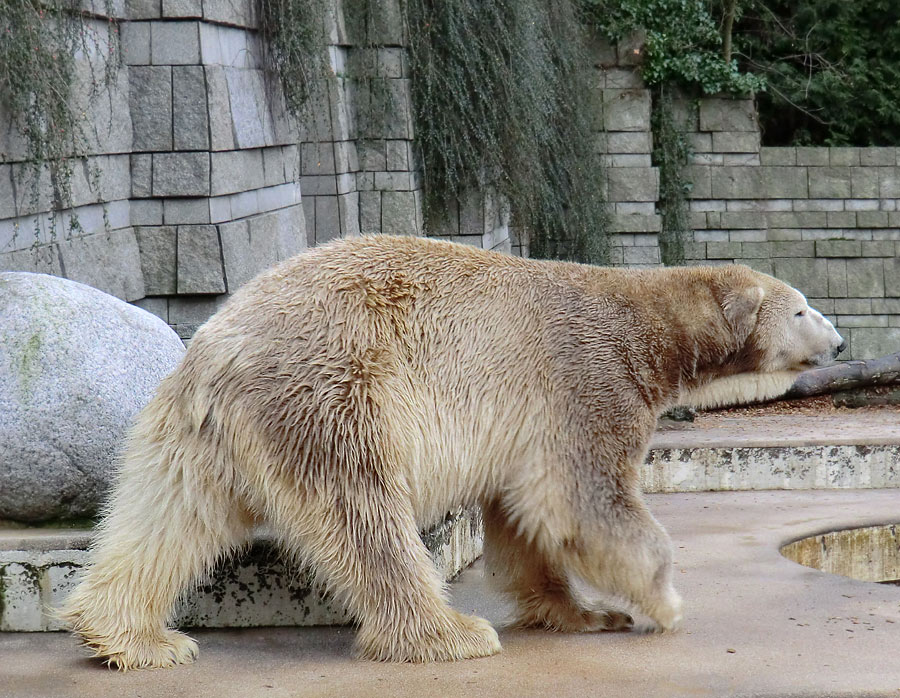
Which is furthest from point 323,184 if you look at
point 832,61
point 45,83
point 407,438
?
point 832,61

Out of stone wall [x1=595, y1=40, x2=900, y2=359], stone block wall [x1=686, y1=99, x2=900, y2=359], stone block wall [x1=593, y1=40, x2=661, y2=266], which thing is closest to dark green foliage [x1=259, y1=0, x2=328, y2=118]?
stone block wall [x1=593, y1=40, x2=661, y2=266]

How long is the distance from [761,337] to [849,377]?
6.41m

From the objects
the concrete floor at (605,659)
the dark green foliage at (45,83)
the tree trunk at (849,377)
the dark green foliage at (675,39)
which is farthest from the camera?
the dark green foliage at (675,39)

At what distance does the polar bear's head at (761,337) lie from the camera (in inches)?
155

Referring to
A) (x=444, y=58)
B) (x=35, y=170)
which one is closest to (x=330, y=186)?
(x=444, y=58)

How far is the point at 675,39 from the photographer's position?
12.8 m

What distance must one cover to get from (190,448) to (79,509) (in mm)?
801

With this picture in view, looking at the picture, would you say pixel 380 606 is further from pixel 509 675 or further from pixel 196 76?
pixel 196 76

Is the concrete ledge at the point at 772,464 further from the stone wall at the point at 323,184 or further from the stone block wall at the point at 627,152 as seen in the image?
the stone block wall at the point at 627,152

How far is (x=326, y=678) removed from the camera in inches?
130

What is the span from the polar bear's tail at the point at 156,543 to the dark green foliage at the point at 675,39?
9930mm

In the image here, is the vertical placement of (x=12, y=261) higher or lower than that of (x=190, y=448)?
higher

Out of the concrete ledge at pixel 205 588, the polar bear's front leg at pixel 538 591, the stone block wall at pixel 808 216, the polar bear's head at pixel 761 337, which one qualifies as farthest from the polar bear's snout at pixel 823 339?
the stone block wall at pixel 808 216

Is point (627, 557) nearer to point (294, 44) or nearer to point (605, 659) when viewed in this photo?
point (605, 659)
